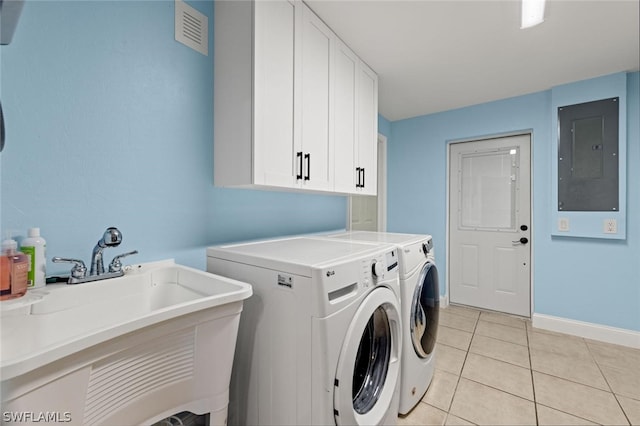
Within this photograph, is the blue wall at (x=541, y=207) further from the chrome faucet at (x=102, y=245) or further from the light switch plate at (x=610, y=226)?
the chrome faucet at (x=102, y=245)

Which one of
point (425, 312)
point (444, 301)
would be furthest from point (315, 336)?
point (444, 301)

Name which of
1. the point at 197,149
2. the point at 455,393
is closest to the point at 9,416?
the point at 197,149

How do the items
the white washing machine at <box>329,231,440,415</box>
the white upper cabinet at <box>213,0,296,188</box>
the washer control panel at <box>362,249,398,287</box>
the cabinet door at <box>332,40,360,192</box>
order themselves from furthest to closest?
the cabinet door at <box>332,40,360,192</box> < the white washing machine at <box>329,231,440,415</box> < the white upper cabinet at <box>213,0,296,188</box> < the washer control panel at <box>362,249,398,287</box>

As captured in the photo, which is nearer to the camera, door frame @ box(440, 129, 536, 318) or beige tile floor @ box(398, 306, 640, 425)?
beige tile floor @ box(398, 306, 640, 425)

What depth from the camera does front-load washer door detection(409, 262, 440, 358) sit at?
1.62 m

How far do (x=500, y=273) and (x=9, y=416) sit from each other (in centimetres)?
378

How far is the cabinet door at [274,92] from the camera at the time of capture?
1.35 m

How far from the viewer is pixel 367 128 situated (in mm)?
2307

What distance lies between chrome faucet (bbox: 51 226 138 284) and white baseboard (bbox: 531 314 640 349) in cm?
360

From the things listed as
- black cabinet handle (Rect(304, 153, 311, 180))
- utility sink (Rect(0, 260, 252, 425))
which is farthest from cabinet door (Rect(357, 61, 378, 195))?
utility sink (Rect(0, 260, 252, 425))

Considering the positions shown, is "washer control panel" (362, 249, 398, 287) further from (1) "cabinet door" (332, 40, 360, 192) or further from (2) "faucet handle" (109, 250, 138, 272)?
(2) "faucet handle" (109, 250, 138, 272)

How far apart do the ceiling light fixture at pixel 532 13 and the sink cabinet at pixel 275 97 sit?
3.73ft

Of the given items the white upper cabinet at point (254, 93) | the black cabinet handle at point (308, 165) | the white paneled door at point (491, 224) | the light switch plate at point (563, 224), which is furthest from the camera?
the white paneled door at point (491, 224)

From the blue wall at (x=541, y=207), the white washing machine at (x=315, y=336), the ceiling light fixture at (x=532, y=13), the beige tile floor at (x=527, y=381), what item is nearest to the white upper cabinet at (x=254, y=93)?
the white washing machine at (x=315, y=336)
